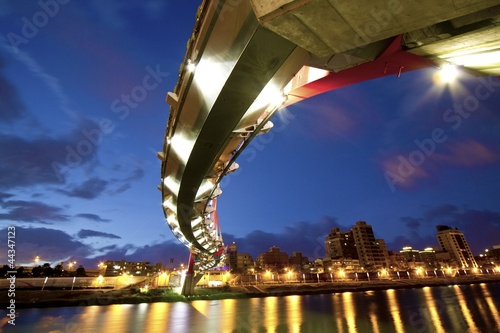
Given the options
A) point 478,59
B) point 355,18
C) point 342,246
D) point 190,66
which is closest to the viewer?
point 355,18

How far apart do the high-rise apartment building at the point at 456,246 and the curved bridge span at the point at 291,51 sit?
209314mm

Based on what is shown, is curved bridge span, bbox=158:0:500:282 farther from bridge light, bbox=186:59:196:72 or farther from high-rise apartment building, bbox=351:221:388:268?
high-rise apartment building, bbox=351:221:388:268

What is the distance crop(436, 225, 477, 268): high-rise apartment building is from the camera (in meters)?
164

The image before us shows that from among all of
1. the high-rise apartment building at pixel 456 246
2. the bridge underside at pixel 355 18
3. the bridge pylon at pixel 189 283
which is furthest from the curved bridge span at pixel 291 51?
the high-rise apartment building at pixel 456 246

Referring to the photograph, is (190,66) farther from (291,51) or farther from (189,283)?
(189,283)

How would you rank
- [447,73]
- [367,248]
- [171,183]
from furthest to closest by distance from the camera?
[367,248] < [171,183] < [447,73]

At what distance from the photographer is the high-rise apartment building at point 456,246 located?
164m

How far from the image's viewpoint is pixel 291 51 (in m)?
5.38

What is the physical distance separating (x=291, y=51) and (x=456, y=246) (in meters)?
223

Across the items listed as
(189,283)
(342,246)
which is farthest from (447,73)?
(342,246)

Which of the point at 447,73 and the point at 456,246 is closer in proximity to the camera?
the point at 447,73

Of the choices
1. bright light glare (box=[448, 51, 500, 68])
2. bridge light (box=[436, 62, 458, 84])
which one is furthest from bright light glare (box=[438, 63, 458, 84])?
bright light glare (box=[448, 51, 500, 68])

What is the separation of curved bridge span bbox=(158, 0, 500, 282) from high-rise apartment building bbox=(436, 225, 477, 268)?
687ft

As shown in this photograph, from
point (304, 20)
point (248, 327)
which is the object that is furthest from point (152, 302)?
point (304, 20)
